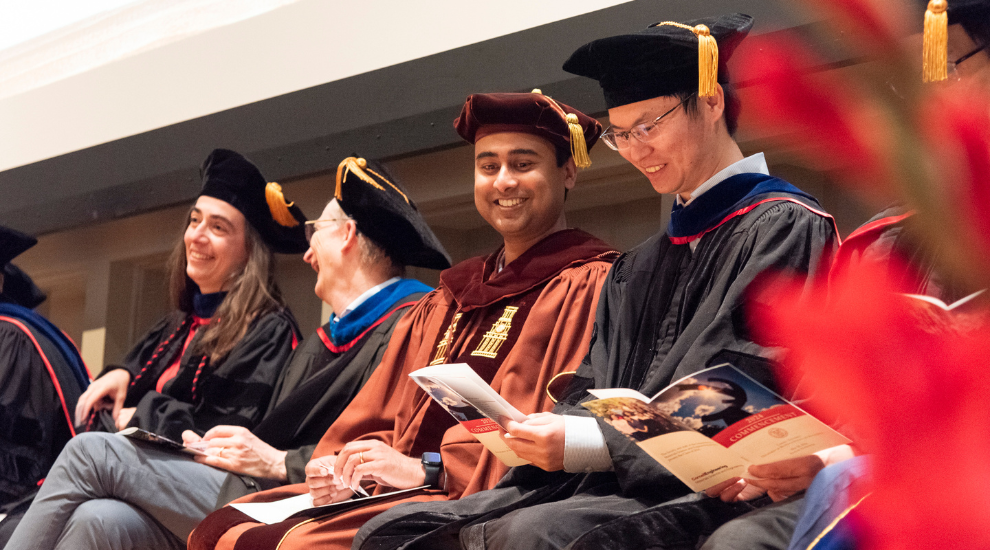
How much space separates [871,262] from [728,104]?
1068mm

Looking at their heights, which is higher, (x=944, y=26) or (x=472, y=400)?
(x=944, y=26)

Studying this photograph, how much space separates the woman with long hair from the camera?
3.65 metres

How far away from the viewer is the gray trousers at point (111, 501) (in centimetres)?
290

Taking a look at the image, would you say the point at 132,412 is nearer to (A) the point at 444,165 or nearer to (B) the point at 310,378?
(B) the point at 310,378

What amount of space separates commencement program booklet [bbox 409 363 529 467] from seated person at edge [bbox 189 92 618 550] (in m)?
0.38

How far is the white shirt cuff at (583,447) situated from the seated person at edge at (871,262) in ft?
1.54

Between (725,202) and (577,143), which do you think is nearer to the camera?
(725,202)

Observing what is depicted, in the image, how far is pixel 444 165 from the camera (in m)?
4.55

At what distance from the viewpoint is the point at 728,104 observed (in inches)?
89.3

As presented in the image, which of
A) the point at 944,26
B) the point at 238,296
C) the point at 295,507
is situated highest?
the point at 944,26

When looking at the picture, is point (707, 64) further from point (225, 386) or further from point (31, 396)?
point (31, 396)

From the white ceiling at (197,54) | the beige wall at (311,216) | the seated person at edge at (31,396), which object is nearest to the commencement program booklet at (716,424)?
the beige wall at (311,216)

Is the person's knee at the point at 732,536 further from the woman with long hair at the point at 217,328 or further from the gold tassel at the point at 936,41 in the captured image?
the woman with long hair at the point at 217,328

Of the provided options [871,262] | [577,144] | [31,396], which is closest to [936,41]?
[871,262]
